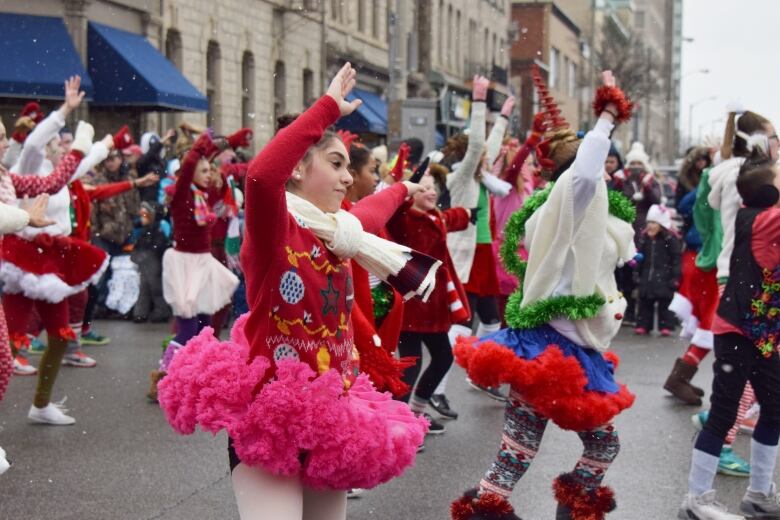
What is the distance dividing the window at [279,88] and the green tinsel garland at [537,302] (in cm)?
2364

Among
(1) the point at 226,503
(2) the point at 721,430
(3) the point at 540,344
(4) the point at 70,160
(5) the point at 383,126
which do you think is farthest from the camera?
(5) the point at 383,126

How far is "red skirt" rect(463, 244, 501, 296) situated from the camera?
955cm

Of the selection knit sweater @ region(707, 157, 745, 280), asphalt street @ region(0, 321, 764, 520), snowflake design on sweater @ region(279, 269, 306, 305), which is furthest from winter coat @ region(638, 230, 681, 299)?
snowflake design on sweater @ region(279, 269, 306, 305)

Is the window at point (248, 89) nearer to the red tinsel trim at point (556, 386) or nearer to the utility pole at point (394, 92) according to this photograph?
the utility pole at point (394, 92)

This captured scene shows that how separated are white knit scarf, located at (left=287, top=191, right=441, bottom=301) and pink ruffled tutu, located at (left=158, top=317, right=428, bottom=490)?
1.37ft

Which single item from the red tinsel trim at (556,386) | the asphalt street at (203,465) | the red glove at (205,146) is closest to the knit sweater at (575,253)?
the red tinsel trim at (556,386)

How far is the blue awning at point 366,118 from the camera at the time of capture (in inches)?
1235

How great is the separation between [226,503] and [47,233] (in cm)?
341

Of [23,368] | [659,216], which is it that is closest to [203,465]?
[23,368]

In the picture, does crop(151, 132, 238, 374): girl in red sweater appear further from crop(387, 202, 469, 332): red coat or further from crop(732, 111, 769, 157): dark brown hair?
crop(732, 111, 769, 157): dark brown hair

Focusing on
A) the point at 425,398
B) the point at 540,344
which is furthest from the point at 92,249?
the point at 540,344

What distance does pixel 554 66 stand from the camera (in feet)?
232

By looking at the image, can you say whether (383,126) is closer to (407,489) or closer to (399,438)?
(407,489)

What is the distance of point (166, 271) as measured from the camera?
933 centimetres
